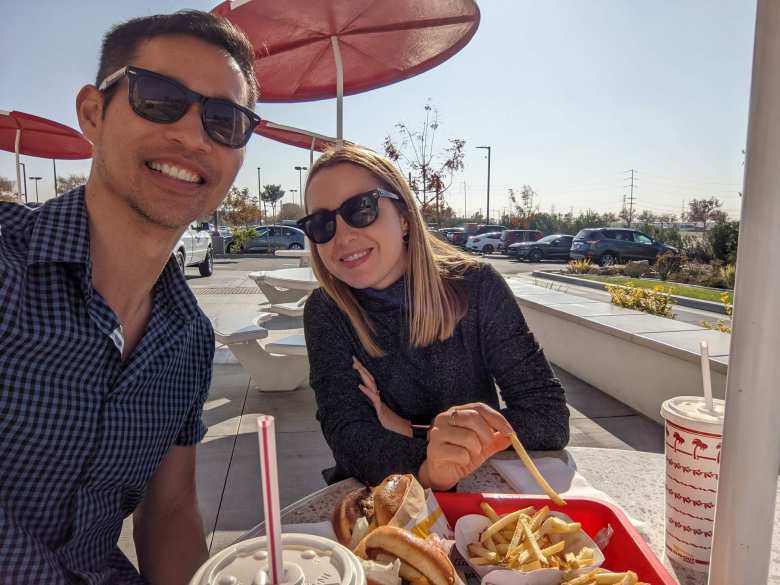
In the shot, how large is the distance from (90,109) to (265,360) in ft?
12.7

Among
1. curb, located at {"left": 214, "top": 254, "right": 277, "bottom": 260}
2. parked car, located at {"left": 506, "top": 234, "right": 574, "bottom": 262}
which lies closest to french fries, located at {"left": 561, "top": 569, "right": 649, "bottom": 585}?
parked car, located at {"left": 506, "top": 234, "right": 574, "bottom": 262}

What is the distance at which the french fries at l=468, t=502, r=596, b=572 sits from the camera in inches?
35.9

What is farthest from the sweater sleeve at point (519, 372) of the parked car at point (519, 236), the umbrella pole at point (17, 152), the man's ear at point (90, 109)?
the parked car at point (519, 236)

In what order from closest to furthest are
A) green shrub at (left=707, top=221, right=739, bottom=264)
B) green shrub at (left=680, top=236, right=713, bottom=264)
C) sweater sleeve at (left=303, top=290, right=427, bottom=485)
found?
1. sweater sleeve at (left=303, top=290, right=427, bottom=485)
2. green shrub at (left=707, top=221, right=739, bottom=264)
3. green shrub at (left=680, top=236, right=713, bottom=264)

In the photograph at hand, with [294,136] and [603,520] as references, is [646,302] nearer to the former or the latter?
[294,136]

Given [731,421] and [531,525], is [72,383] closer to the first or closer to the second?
[531,525]

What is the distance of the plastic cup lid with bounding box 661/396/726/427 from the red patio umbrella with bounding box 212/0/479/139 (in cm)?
325

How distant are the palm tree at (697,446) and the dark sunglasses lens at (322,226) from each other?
1354 millimetres

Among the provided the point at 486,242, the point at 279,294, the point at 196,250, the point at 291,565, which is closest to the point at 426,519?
the point at 291,565

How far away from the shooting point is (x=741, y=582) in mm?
629

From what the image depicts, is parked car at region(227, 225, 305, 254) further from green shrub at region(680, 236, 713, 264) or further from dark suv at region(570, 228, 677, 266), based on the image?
green shrub at region(680, 236, 713, 264)

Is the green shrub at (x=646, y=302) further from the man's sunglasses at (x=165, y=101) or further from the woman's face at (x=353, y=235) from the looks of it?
the man's sunglasses at (x=165, y=101)

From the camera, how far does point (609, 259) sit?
19.1m

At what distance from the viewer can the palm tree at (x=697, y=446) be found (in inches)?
39.8
